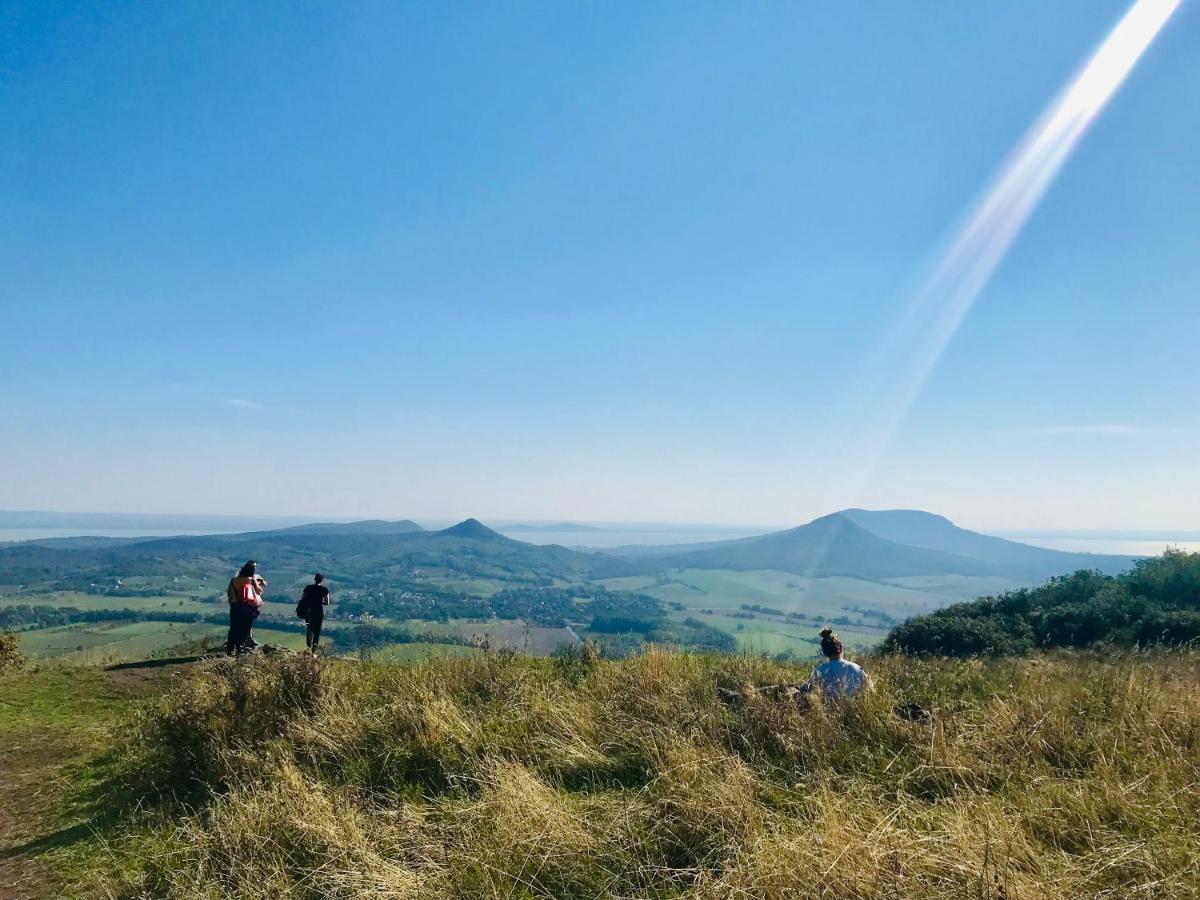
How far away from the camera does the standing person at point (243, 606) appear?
484 inches

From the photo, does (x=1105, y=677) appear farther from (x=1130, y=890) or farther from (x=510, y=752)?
(x=510, y=752)

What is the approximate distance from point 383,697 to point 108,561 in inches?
4576

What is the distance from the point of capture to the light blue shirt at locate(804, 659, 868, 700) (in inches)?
281

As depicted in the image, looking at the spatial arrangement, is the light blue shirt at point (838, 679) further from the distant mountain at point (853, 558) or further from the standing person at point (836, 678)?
the distant mountain at point (853, 558)

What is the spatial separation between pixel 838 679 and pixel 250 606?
11321 millimetres

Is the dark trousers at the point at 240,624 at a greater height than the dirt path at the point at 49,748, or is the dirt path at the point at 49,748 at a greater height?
the dark trousers at the point at 240,624

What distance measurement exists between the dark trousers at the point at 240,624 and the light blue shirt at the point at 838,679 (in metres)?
10.9

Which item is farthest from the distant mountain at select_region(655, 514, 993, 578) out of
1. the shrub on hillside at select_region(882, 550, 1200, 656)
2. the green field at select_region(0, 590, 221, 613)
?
the shrub on hillside at select_region(882, 550, 1200, 656)

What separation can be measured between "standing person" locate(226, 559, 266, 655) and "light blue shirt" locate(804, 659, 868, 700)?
10692 mm

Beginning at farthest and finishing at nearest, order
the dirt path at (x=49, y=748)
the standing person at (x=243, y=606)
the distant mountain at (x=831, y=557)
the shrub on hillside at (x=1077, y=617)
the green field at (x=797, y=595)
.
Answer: the distant mountain at (x=831, y=557) → the green field at (x=797, y=595) → the shrub on hillside at (x=1077, y=617) → the standing person at (x=243, y=606) → the dirt path at (x=49, y=748)

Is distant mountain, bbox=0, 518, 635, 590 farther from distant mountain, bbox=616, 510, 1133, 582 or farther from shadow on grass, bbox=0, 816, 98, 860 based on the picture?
shadow on grass, bbox=0, 816, 98, 860

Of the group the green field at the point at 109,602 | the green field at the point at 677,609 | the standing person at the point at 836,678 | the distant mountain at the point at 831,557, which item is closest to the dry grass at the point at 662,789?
the standing person at the point at 836,678

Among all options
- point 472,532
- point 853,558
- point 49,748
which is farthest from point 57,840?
point 853,558

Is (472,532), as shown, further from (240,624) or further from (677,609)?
(240,624)
